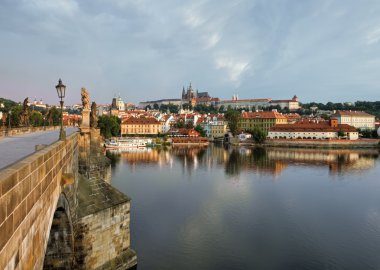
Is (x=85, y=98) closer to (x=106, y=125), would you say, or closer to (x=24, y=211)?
(x=24, y=211)

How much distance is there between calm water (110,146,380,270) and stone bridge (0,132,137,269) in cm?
302

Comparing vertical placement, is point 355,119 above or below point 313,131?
above

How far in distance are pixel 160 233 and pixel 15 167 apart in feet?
57.8

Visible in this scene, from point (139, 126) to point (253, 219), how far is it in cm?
8860

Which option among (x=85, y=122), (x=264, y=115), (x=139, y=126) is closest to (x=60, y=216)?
(x=85, y=122)

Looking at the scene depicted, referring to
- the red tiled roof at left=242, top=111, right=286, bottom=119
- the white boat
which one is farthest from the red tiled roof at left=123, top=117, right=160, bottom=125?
the red tiled roof at left=242, top=111, right=286, bottom=119

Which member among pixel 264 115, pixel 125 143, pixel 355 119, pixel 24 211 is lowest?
pixel 125 143

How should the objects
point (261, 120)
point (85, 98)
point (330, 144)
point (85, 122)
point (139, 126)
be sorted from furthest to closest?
point (261, 120)
point (139, 126)
point (330, 144)
point (85, 98)
point (85, 122)

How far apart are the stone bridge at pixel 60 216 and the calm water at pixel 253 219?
9.89 feet

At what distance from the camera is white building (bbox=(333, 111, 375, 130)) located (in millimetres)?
130500

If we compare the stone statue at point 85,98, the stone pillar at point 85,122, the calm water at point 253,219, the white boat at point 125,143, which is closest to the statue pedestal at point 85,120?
the stone pillar at point 85,122

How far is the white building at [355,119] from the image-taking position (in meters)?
130

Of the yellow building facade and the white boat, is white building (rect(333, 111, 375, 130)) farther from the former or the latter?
the white boat

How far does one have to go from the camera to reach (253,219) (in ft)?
78.3
